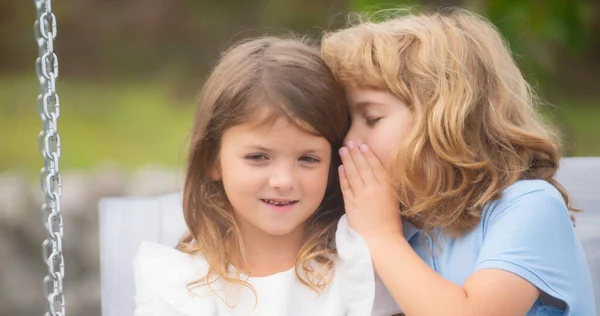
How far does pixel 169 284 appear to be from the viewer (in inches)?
66.7

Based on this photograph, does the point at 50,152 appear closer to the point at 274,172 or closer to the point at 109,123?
the point at 274,172

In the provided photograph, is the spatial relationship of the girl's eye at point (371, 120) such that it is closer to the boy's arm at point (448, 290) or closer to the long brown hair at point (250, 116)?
the long brown hair at point (250, 116)

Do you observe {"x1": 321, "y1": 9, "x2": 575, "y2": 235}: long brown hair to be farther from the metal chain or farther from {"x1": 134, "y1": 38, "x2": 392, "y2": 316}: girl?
the metal chain

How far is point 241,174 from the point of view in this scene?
161 centimetres

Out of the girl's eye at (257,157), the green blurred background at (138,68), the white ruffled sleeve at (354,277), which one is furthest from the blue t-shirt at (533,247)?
the green blurred background at (138,68)

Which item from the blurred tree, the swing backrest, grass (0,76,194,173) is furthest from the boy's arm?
grass (0,76,194,173)

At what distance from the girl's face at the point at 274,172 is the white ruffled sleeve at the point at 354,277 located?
0.31 feet

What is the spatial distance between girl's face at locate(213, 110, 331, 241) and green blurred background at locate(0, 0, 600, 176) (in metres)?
3.61

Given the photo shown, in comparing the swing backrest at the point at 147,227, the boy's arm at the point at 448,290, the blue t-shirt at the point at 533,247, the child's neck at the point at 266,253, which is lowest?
the swing backrest at the point at 147,227

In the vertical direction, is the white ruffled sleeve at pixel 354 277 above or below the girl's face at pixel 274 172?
below

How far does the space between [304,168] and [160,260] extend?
0.36 metres

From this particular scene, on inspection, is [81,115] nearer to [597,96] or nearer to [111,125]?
[111,125]

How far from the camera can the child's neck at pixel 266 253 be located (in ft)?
5.65

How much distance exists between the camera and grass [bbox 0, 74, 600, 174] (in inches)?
205
